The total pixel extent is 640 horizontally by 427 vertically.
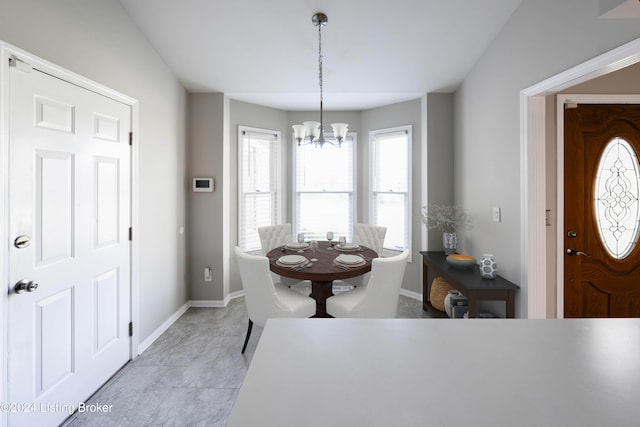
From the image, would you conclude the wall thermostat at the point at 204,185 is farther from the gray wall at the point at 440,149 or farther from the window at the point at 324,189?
the gray wall at the point at 440,149

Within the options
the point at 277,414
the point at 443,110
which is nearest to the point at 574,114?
the point at 443,110

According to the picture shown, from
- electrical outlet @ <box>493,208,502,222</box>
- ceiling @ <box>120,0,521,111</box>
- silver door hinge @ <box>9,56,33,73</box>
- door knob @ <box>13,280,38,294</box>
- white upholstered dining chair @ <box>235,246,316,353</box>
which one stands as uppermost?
ceiling @ <box>120,0,521,111</box>

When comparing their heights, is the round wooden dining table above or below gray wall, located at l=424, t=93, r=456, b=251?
below

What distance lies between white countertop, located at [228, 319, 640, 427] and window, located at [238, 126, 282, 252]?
333 centimetres

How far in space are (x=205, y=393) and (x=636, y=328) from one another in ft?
7.45

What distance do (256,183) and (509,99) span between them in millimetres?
3007

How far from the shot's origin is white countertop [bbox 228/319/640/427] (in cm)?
42

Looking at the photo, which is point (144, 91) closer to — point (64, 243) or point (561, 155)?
point (64, 243)

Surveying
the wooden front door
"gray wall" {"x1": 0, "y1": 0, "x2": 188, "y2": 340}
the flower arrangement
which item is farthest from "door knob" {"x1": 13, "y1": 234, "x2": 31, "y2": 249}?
the wooden front door

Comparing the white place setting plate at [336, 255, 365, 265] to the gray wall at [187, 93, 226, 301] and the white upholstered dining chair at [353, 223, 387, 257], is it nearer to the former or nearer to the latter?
the white upholstered dining chair at [353, 223, 387, 257]

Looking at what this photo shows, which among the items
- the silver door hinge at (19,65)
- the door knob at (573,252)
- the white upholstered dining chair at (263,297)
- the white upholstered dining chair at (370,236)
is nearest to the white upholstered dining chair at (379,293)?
the white upholstered dining chair at (263,297)

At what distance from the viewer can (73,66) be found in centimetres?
182

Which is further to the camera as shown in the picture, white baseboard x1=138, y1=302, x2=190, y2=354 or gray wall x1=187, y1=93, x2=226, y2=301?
gray wall x1=187, y1=93, x2=226, y2=301

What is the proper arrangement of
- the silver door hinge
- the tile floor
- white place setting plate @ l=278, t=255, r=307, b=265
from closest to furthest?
the silver door hinge
the tile floor
white place setting plate @ l=278, t=255, r=307, b=265
